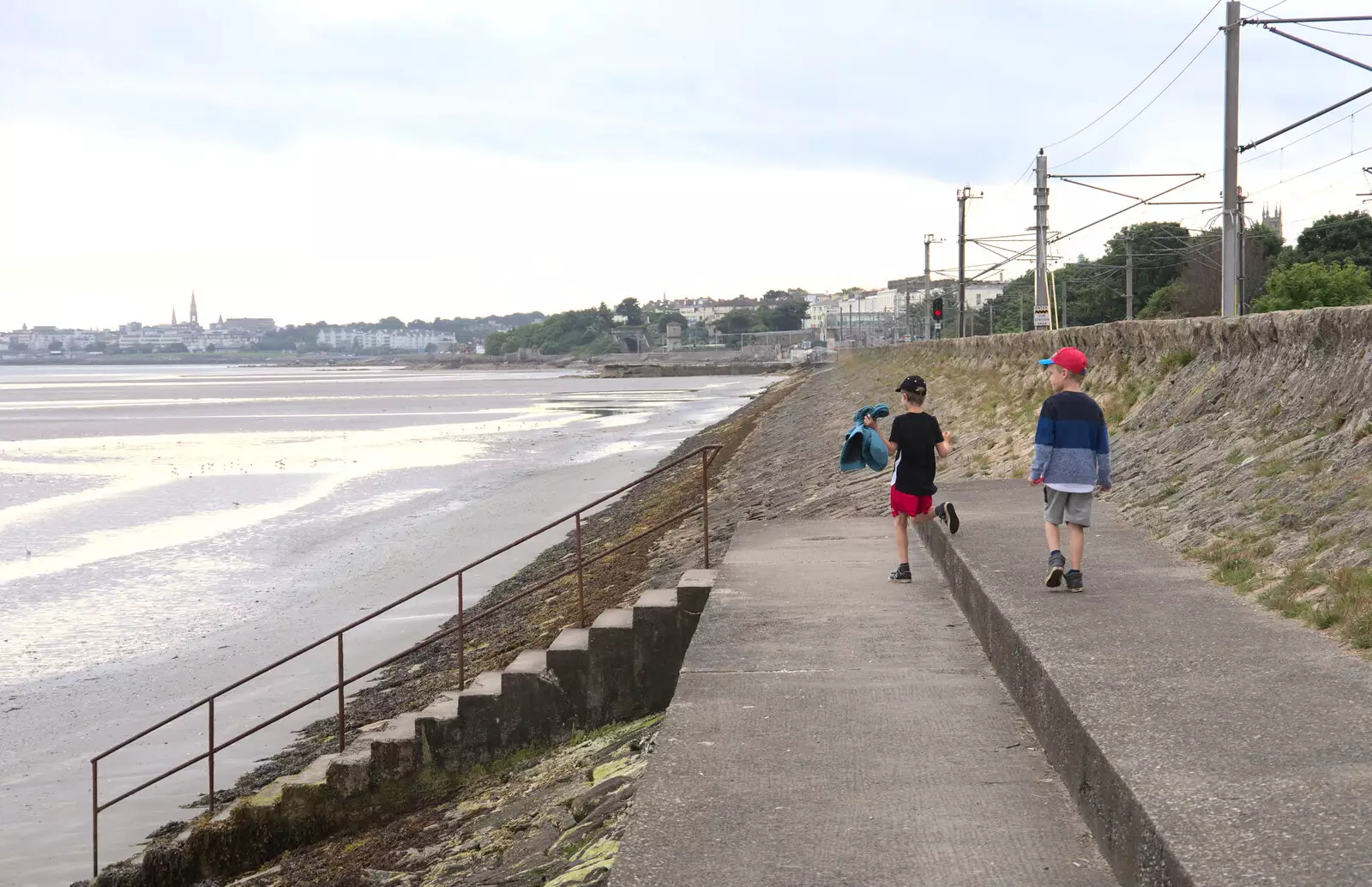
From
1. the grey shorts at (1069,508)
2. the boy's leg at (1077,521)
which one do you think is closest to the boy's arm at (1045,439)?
the grey shorts at (1069,508)

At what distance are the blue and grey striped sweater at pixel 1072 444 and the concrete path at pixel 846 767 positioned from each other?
3.19 feet

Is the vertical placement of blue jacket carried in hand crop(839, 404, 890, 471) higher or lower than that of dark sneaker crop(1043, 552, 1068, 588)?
higher

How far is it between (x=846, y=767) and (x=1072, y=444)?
8.90ft

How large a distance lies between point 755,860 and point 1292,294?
41.3 metres

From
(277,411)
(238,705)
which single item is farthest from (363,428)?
(238,705)

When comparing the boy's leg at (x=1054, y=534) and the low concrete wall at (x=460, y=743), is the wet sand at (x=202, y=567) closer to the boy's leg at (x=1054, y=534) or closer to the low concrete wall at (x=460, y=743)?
the low concrete wall at (x=460, y=743)

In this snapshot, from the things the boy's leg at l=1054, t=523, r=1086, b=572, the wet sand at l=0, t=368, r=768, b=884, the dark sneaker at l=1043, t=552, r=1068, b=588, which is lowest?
the wet sand at l=0, t=368, r=768, b=884

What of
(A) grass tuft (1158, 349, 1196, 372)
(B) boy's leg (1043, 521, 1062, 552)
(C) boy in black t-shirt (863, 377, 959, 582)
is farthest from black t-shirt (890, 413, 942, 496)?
(A) grass tuft (1158, 349, 1196, 372)

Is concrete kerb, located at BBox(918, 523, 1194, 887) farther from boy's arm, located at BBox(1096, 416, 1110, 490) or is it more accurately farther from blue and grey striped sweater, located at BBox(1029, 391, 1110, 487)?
boy's arm, located at BBox(1096, 416, 1110, 490)

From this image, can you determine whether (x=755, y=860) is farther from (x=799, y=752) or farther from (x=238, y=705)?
(x=238, y=705)

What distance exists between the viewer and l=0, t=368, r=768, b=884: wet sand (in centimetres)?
1023

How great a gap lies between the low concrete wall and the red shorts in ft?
4.04

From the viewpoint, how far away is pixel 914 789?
4430mm

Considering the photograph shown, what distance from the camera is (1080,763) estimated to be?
167 inches
